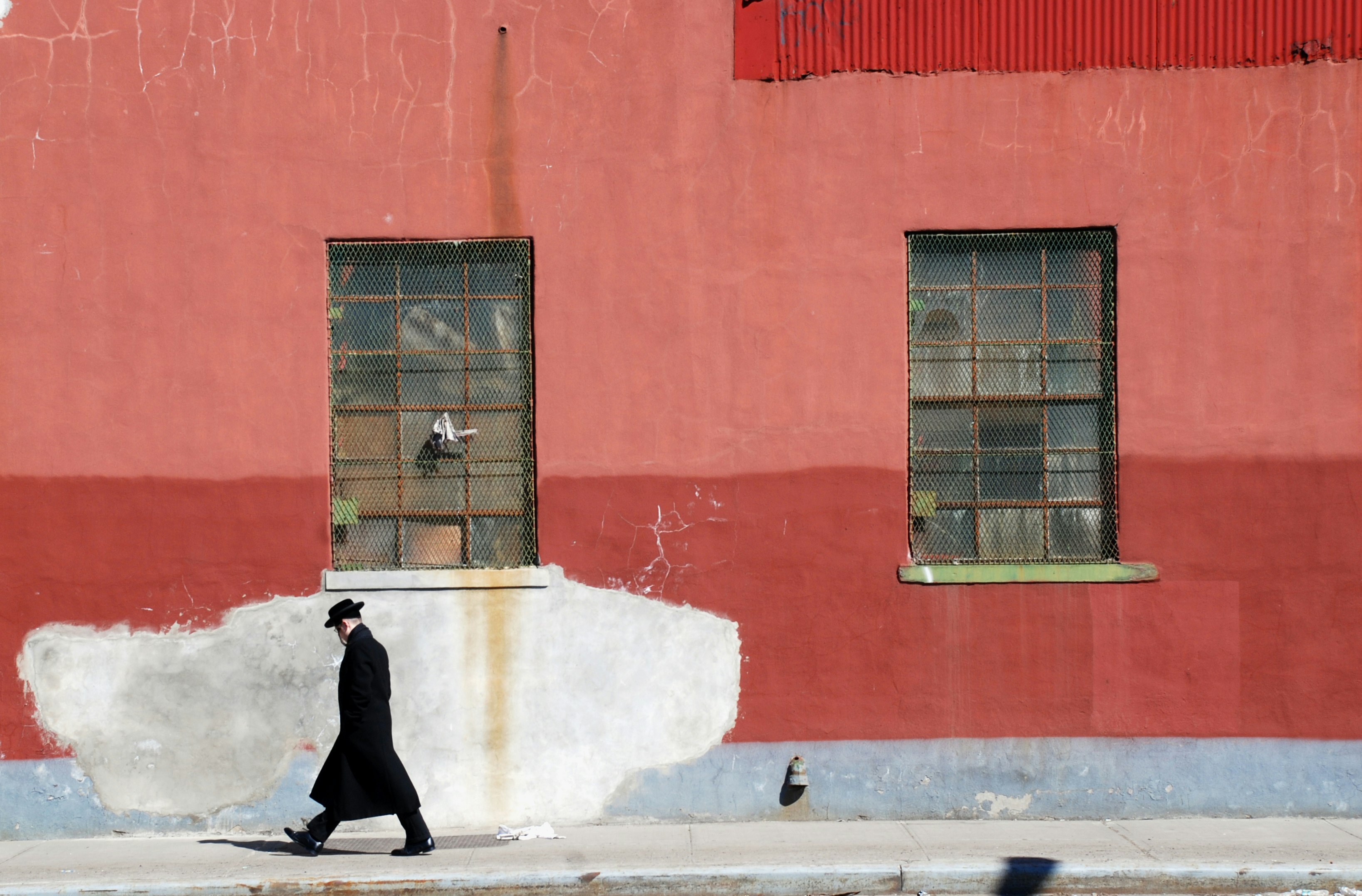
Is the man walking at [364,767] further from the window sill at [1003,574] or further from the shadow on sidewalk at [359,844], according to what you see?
the window sill at [1003,574]

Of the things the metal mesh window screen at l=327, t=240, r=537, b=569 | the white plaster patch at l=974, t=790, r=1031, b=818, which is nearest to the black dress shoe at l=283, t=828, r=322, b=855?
the metal mesh window screen at l=327, t=240, r=537, b=569

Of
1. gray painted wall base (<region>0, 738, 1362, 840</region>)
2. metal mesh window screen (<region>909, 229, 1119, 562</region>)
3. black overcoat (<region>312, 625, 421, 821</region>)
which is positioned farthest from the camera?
metal mesh window screen (<region>909, 229, 1119, 562</region>)

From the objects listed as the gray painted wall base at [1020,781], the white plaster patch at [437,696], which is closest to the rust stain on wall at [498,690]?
the white plaster patch at [437,696]

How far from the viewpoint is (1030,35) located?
7898 millimetres

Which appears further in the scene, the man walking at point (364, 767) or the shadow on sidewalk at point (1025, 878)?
the man walking at point (364, 767)

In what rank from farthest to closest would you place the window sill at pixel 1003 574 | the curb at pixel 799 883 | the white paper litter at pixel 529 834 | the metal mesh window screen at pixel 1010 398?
1. the metal mesh window screen at pixel 1010 398
2. the window sill at pixel 1003 574
3. the white paper litter at pixel 529 834
4. the curb at pixel 799 883

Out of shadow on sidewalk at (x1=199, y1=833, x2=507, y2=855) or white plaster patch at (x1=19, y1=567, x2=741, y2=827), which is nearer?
shadow on sidewalk at (x1=199, y1=833, x2=507, y2=855)

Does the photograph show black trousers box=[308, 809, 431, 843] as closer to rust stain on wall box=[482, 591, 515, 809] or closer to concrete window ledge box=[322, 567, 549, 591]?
rust stain on wall box=[482, 591, 515, 809]

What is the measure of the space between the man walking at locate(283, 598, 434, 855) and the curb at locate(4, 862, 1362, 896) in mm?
487

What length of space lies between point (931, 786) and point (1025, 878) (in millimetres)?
1223

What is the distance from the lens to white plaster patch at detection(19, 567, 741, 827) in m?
7.79

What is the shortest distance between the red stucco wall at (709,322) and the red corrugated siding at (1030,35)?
136 millimetres

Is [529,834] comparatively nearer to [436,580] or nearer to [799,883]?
[436,580]

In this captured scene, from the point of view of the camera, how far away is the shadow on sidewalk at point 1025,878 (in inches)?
259
